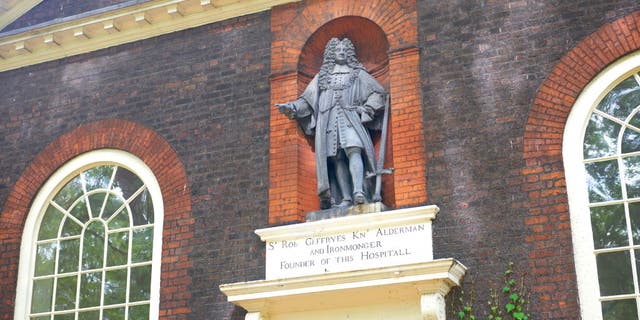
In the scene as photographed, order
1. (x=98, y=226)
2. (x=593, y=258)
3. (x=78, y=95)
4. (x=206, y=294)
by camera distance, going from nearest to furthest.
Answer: (x=593, y=258), (x=206, y=294), (x=98, y=226), (x=78, y=95)

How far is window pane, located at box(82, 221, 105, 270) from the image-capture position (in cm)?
1362

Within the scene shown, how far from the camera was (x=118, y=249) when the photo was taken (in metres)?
13.6

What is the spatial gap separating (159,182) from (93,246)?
1.26 meters

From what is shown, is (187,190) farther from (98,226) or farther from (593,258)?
(593,258)

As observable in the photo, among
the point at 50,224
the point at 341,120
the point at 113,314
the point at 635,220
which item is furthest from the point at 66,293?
the point at 635,220

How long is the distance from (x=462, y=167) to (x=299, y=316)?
2.64 metres

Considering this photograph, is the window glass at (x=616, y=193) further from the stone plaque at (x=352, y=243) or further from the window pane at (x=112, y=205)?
the window pane at (x=112, y=205)

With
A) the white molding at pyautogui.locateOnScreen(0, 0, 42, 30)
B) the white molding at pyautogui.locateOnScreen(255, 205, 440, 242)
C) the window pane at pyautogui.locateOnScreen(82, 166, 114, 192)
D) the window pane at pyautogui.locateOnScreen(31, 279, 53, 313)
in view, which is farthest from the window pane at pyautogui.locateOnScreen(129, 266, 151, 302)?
the white molding at pyautogui.locateOnScreen(0, 0, 42, 30)

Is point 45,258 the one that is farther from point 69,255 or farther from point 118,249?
point 118,249

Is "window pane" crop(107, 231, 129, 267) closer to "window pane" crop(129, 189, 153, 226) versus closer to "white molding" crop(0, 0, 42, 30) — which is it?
"window pane" crop(129, 189, 153, 226)

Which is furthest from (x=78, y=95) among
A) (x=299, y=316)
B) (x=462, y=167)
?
(x=462, y=167)

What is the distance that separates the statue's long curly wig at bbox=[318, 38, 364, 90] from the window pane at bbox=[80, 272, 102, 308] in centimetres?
397

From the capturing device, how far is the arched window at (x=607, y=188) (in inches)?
425

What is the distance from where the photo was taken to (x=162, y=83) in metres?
14.3
